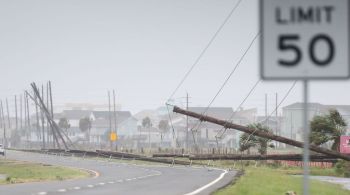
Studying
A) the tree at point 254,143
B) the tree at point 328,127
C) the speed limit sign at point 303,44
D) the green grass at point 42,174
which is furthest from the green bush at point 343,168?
the speed limit sign at point 303,44

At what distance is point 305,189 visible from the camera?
6211 millimetres

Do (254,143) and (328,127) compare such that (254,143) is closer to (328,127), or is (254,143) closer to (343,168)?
(328,127)

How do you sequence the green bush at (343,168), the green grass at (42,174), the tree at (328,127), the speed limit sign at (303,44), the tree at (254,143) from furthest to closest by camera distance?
the tree at (254,143)
the tree at (328,127)
the green bush at (343,168)
the green grass at (42,174)
the speed limit sign at (303,44)

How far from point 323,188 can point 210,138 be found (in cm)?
16578

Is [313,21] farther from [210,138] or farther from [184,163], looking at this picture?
[210,138]

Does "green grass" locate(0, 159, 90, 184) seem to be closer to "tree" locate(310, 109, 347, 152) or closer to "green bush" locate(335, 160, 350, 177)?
"green bush" locate(335, 160, 350, 177)

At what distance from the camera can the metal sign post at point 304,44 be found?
5980mm

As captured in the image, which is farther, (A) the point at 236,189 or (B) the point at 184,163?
(B) the point at 184,163

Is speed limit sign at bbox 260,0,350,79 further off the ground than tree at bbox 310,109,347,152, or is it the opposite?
speed limit sign at bbox 260,0,350,79

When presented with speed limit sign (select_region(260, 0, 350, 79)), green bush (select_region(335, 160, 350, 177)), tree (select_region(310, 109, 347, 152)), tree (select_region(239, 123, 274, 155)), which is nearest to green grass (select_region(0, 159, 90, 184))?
green bush (select_region(335, 160, 350, 177))

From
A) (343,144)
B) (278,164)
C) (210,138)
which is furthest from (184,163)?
(210,138)

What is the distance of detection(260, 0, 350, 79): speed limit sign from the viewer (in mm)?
5980

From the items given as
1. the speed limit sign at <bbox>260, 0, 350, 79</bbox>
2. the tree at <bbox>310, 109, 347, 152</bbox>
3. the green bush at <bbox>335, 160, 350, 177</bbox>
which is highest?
the speed limit sign at <bbox>260, 0, 350, 79</bbox>

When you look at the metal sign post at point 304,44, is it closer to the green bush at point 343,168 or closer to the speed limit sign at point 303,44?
the speed limit sign at point 303,44
